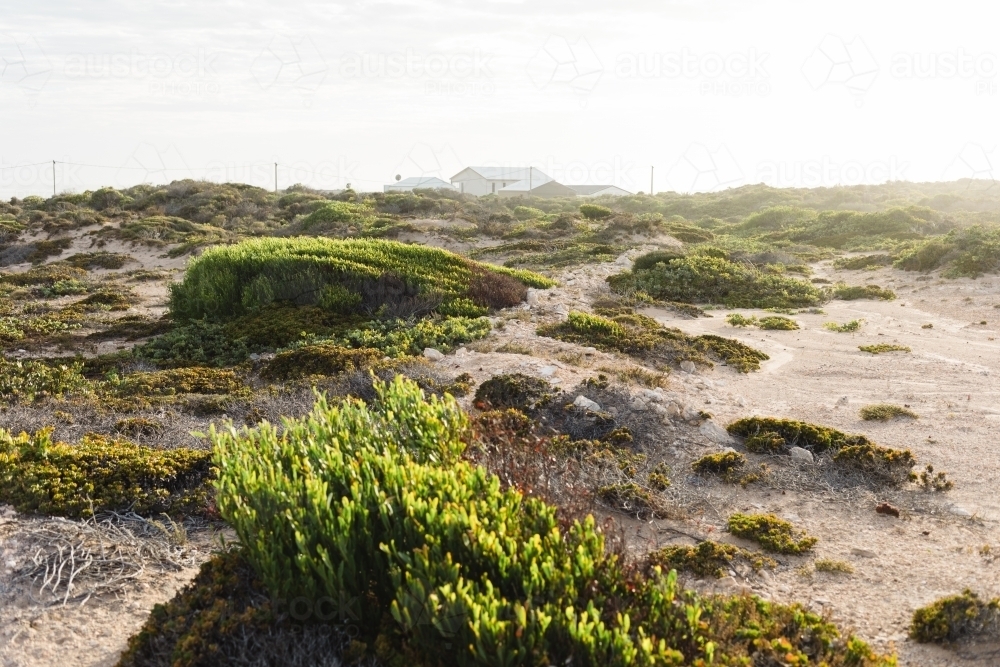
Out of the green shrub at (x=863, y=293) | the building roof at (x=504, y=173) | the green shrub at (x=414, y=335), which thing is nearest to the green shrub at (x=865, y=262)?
the green shrub at (x=863, y=293)

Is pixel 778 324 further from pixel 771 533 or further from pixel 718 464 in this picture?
pixel 771 533

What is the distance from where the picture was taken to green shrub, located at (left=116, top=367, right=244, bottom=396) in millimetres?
8656

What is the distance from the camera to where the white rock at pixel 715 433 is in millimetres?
7195

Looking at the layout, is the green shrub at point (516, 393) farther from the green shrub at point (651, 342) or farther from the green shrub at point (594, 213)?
the green shrub at point (594, 213)

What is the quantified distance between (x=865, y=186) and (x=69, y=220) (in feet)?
156

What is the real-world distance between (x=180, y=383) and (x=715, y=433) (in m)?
5.65

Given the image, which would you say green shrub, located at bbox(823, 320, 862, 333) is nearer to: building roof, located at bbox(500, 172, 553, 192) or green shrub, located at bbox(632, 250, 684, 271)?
green shrub, located at bbox(632, 250, 684, 271)

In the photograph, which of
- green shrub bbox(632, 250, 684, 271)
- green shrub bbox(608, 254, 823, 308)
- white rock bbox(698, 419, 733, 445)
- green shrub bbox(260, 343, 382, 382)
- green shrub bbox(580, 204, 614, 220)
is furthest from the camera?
green shrub bbox(580, 204, 614, 220)

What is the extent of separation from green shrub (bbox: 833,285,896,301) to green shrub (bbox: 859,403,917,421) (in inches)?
353

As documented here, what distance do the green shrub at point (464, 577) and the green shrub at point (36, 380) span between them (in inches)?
205

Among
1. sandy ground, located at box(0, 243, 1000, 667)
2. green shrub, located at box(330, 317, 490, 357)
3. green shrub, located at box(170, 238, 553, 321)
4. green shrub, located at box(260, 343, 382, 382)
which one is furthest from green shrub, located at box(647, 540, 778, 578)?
green shrub, located at box(170, 238, 553, 321)

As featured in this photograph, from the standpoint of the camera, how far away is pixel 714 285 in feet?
55.2

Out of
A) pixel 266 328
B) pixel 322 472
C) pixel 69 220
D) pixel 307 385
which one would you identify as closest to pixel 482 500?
pixel 322 472

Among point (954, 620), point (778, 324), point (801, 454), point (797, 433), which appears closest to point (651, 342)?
point (778, 324)
